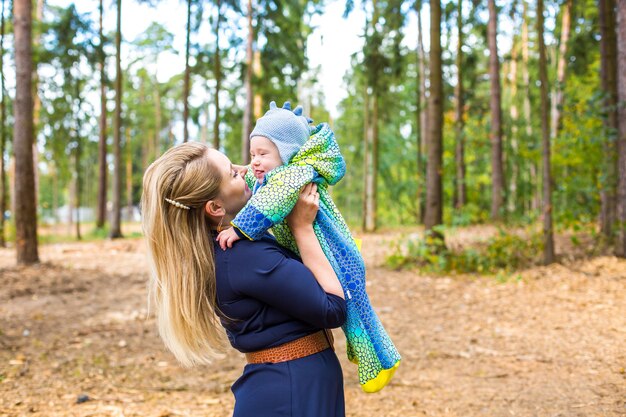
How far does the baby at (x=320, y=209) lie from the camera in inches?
71.9

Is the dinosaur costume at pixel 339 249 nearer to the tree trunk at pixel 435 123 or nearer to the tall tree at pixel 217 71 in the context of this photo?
the tree trunk at pixel 435 123

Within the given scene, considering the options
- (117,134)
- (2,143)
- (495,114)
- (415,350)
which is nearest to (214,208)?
(415,350)

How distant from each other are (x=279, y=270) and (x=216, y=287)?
277 millimetres

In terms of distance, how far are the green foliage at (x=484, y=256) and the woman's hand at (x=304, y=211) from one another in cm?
779

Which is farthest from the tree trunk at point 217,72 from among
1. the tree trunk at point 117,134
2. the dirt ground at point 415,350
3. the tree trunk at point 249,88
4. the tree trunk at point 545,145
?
the tree trunk at point 545,145

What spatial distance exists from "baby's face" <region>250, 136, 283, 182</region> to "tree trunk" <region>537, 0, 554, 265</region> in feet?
24.3

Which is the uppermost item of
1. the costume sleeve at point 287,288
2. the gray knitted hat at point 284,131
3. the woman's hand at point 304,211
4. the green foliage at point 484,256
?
the gray knitted hat at point 284,131

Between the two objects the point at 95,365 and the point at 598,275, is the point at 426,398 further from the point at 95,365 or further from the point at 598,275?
the point at 598,275

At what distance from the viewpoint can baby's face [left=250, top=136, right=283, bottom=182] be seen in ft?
6.75

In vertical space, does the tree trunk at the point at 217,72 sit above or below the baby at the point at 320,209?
above

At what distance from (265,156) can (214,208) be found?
11.3 inches

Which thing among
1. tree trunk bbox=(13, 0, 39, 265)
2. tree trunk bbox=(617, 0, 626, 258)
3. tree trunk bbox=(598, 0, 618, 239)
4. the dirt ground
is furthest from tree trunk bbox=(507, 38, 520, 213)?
tree trunk bbox=(13, 0, 39, 265)

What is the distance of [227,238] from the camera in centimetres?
181

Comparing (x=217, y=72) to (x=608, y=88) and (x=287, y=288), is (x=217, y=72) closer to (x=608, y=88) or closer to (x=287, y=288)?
(x=608, y=88)
